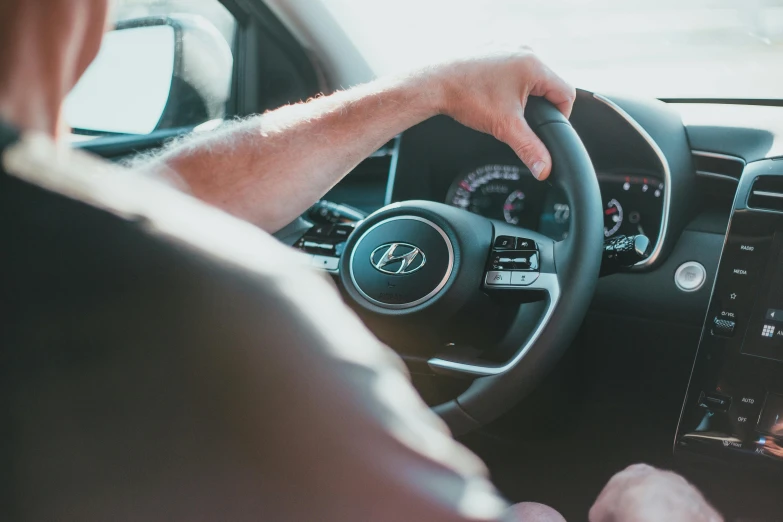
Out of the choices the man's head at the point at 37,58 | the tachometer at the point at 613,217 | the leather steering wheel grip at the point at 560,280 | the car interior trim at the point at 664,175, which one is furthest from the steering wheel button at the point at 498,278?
the man's head at the point at 37,58

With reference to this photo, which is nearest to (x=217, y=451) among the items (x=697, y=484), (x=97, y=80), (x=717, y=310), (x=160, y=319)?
(x=160, y=319)

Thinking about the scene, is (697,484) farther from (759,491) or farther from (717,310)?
(717,310)

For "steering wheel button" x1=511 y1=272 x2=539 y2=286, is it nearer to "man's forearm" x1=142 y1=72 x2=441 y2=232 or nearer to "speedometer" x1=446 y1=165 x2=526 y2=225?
"man's forearm" x1=142 y1=72 x2=441 y2=232

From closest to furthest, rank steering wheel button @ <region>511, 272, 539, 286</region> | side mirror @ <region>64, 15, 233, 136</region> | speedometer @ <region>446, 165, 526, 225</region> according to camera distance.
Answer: steering wheel button @ <region>511, 272, 539, 286</region> → speedometer @ <region>446, 165, 526, 225</region> → side mirror @ <region>64, 15, 233, 136</region>

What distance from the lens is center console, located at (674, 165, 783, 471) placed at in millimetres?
1448

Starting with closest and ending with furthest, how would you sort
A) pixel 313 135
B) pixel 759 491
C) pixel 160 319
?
1. pixel 160 319
2. pixel 313 135
3. pixel 759 491

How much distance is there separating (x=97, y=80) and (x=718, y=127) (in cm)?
157

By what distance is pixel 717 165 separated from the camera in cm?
164

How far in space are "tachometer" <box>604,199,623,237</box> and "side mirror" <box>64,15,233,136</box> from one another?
4.46ft

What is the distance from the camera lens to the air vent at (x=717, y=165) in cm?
160

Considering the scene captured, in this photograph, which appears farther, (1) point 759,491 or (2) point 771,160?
(1) point 759,491

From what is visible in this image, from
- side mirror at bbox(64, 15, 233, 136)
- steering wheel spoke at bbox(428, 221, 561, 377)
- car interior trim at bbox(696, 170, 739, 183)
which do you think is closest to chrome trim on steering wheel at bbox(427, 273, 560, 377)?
steering wheel spoke at bbox(428, 221, 561, 377)

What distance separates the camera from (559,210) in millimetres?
1909

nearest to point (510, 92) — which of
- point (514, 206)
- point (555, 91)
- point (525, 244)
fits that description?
point (555, 91)
